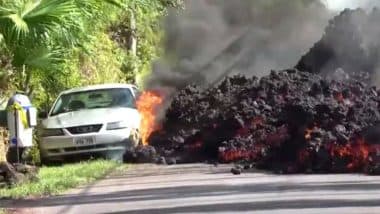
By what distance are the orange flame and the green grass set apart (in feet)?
7.25

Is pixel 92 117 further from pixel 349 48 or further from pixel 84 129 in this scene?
pixel 349 48

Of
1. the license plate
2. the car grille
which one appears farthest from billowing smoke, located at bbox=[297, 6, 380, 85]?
the license plate

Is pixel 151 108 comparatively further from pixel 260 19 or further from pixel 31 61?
pixel 31 61

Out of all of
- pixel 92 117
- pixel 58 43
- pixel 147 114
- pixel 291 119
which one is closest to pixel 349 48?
pixel 291 119

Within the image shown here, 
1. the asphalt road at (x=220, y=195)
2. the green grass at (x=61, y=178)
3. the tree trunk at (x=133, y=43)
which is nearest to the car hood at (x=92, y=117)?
the green grass at (x=61, y=178)

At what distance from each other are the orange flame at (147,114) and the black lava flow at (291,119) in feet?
0.80

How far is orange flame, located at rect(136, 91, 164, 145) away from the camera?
16625 millimetres

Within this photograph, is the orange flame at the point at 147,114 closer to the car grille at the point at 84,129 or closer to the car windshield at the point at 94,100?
the car windshield at the point at 94,100

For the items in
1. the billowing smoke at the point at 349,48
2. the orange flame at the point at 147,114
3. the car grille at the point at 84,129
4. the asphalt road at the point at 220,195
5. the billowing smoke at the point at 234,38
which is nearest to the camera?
the asphalt road at the point at 220,195

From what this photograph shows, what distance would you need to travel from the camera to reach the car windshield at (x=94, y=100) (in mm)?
15898

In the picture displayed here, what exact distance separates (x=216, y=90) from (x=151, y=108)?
132 centimetres

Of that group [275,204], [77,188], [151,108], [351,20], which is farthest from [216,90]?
[275,204]

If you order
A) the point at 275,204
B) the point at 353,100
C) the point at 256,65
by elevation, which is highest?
the point at 256,65

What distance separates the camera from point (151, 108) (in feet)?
56.0
